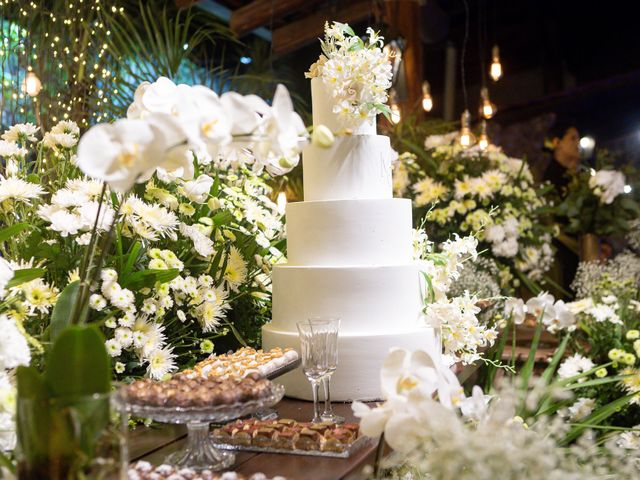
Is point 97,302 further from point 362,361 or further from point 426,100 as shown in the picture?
point 426,100

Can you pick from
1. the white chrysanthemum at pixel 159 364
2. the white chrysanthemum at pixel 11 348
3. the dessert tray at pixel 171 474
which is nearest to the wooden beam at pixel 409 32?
the white chrysanthemum at pixel 159 364

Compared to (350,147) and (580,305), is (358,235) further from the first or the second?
(580,305)

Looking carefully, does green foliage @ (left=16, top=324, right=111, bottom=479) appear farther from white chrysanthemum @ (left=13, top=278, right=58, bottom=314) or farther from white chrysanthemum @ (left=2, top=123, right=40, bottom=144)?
white chrysanthemum @ (left=2, top=123, right=40, bottom=144)

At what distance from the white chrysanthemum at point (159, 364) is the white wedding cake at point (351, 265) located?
34 cm

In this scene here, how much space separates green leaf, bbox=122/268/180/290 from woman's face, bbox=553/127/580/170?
456 centimetres

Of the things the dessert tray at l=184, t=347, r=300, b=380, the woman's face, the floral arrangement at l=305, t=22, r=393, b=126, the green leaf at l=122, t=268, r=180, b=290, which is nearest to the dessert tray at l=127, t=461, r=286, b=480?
the dessert tray at l=184, t=347, r=300, b=380

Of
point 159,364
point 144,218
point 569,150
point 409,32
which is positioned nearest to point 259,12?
point 409,32

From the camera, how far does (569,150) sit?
557cm

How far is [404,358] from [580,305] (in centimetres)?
196

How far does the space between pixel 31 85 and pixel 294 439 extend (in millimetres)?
1448

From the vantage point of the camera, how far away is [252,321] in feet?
7.49

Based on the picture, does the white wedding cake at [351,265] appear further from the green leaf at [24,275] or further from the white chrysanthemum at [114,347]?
the green leaf at [24,275]

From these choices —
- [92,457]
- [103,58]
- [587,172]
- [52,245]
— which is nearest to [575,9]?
[587,172]

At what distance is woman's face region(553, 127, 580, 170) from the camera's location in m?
5.55
